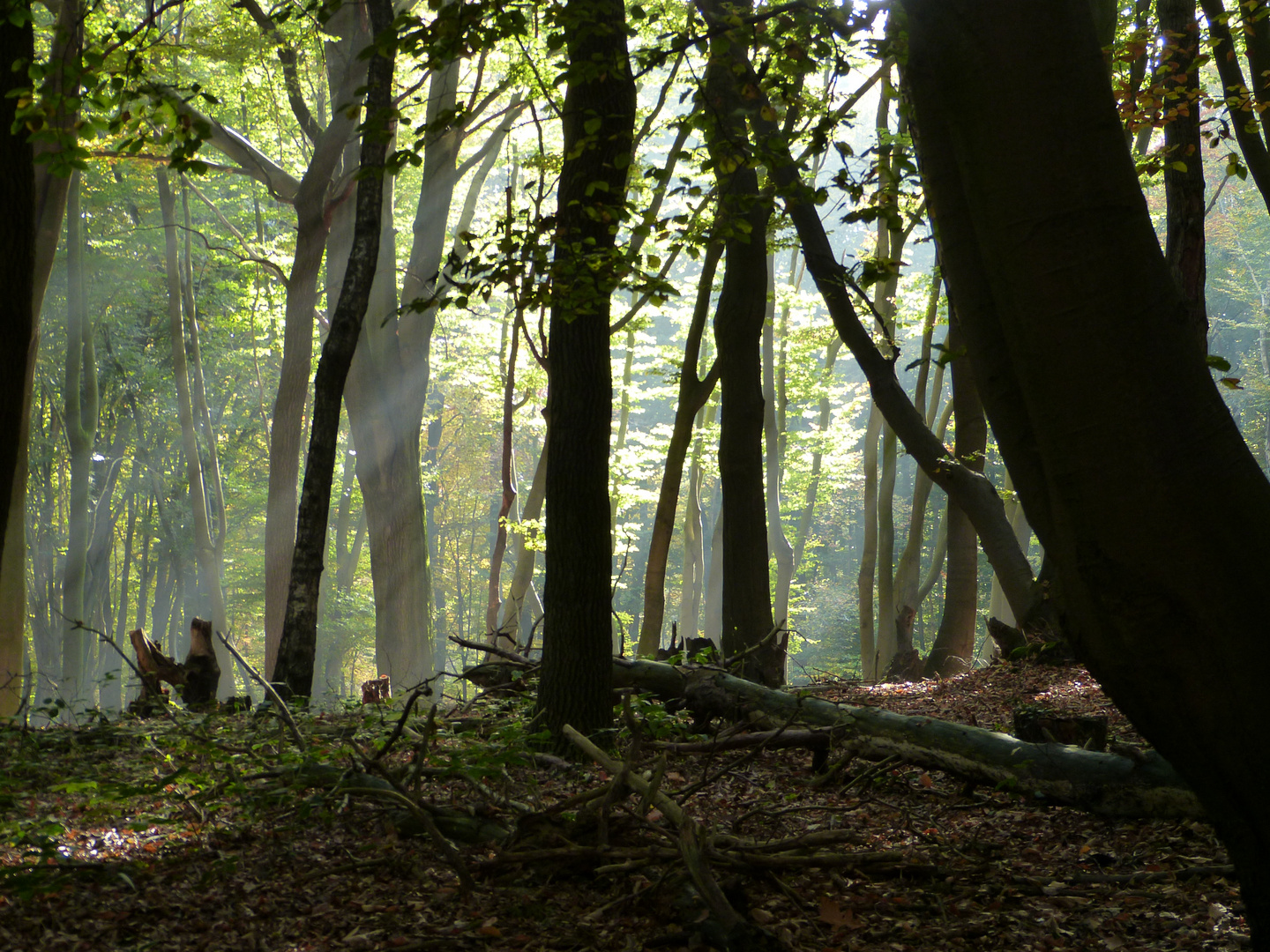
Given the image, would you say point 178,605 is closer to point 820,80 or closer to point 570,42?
point 820,80

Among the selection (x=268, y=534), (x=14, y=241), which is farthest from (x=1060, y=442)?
(x=268, y=534)

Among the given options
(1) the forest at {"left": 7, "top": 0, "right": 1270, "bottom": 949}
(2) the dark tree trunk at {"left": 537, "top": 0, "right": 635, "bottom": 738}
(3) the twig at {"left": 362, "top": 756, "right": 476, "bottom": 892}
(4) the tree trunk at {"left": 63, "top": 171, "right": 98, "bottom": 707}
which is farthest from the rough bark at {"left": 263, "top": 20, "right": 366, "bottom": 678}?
(3) the twig at {"left": 362, "top": 756, "right": 476, "bottom": 892}

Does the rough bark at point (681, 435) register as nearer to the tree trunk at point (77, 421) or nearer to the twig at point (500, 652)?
the twig at point (500, 652)

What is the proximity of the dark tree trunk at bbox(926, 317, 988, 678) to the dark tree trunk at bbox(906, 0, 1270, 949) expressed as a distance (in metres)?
8.42

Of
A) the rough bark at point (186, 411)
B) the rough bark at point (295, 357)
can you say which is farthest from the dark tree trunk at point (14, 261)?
the rough bark at point (186, 411)

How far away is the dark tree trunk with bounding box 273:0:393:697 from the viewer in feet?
23.9

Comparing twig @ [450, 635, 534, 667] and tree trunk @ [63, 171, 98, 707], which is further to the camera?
tree trunk @ [63, 171, 98, 707]

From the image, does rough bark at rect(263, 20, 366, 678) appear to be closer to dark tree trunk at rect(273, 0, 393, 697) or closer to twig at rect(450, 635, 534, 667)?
dark tree trunk at rect(273, 0, 393, 697)

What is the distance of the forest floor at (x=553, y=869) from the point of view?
9.75ft

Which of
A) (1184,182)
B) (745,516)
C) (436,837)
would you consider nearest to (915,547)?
(745,516)

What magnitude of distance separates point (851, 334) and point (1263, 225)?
122 feet

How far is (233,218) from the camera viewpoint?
24.1 metres

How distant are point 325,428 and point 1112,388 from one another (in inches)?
259

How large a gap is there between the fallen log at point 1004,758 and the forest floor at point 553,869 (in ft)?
0.32
